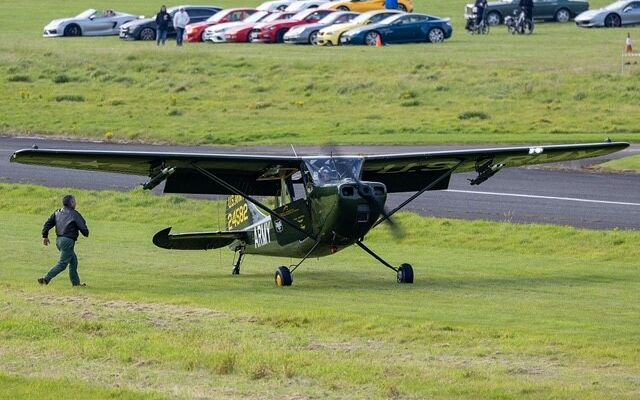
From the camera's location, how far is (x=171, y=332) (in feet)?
64.8

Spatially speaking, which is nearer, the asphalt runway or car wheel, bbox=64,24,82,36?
the asphalt runway

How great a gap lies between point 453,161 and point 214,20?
182ft

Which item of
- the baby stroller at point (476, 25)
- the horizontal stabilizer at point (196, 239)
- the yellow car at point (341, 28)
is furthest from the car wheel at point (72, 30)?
the horizontal stabilizer at point (196, 239)

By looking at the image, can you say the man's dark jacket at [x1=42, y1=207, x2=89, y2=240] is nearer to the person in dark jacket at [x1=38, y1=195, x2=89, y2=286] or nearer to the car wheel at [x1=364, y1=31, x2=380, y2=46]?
the person in dark jacket at [x1=38, y1=195, x2=89, y2=286]

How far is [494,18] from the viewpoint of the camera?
8412 cm

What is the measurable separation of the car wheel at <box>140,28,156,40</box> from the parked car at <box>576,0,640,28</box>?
77.9 feet

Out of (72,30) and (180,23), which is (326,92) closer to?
(180,23)

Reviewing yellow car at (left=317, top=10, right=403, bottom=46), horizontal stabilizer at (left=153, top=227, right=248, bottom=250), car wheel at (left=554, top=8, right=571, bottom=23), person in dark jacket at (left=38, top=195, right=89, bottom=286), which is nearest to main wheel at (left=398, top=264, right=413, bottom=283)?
horizontal stabilizer at (left=153, top=227, right=248, bottom=250)

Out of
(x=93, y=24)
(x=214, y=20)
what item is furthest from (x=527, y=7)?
(x=93, y=24)

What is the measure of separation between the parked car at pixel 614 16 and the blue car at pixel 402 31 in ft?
33.5

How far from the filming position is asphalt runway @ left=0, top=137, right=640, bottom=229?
34.8 metres

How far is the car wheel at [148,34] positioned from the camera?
79.9 metres

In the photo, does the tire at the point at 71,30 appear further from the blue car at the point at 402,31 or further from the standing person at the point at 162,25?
the blue car at the point at 402,31

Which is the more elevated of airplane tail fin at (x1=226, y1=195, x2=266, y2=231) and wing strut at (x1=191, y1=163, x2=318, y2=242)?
wing strut at (x1=191, y1=163, x2=318, y2=242)
